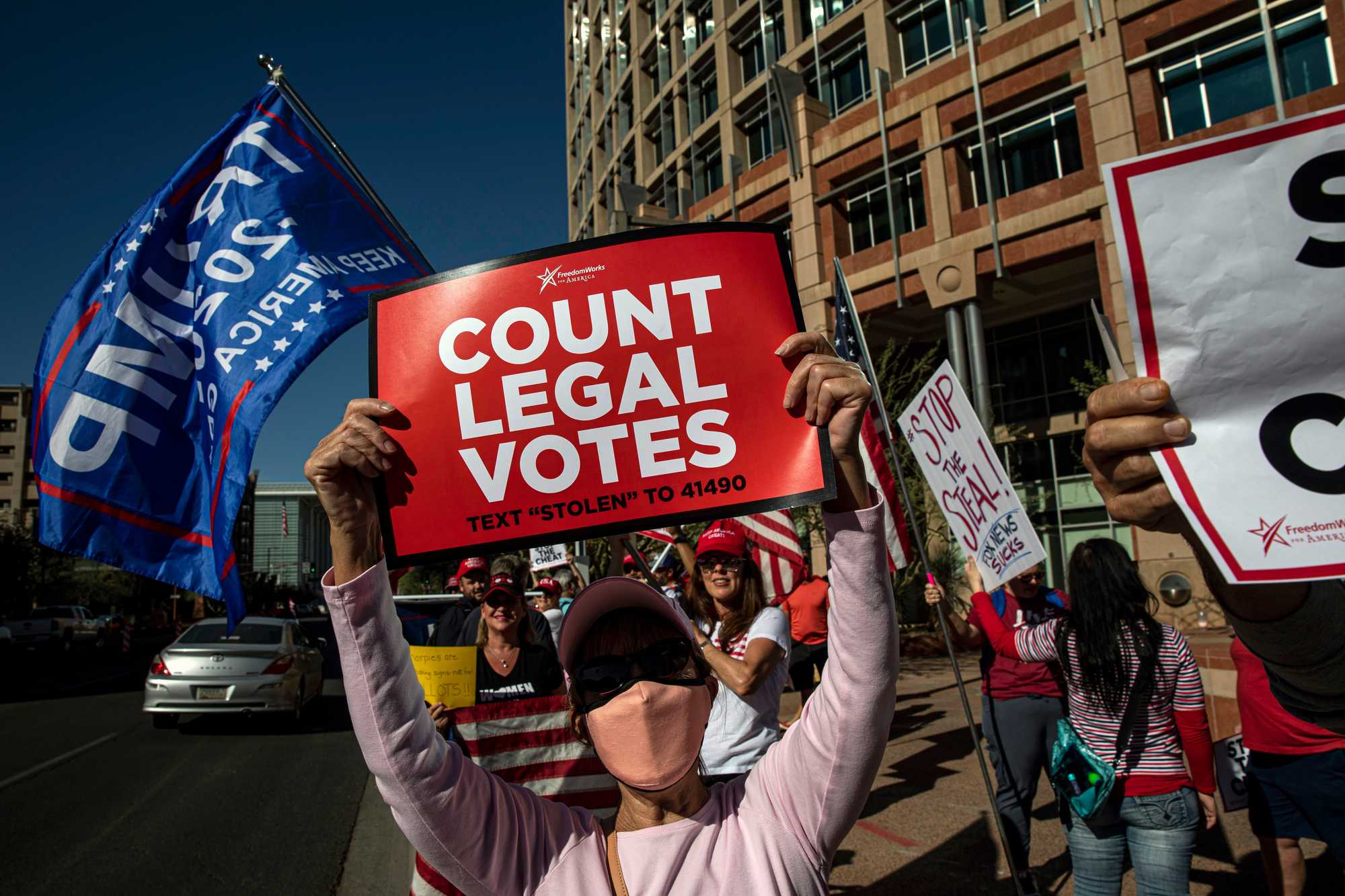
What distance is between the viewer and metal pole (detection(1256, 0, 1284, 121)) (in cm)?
1585

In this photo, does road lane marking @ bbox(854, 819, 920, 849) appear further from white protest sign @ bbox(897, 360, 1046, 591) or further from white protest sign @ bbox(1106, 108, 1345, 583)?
white protest sign @ bbox(1106, 108, 1345, 583)

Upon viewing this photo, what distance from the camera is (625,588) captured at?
6.24 ft

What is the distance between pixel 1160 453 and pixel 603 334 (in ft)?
3.90

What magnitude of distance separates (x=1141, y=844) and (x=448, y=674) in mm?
2694

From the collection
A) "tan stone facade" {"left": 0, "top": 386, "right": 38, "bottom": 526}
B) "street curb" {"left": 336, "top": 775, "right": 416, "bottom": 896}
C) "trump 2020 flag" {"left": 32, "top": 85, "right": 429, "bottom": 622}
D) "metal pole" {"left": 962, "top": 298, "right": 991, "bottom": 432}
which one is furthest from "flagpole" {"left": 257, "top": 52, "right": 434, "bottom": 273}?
"tan stone facade" {"left": 0, "top": 386, "right": 38, "bottom": 526}

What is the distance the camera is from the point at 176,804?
6.71m

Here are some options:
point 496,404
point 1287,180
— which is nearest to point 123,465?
point 496,404

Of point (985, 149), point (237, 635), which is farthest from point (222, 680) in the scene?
point (985, 149)

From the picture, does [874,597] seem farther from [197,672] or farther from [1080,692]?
[197,672]

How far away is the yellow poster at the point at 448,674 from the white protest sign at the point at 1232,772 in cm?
334

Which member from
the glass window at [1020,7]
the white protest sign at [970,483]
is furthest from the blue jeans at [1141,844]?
the glass window at [1020,7]

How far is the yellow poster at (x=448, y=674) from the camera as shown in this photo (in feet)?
10.1

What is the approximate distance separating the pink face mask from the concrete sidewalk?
10.6 feet

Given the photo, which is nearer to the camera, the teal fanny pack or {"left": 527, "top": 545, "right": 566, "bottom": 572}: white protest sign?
the teal fanny pack
